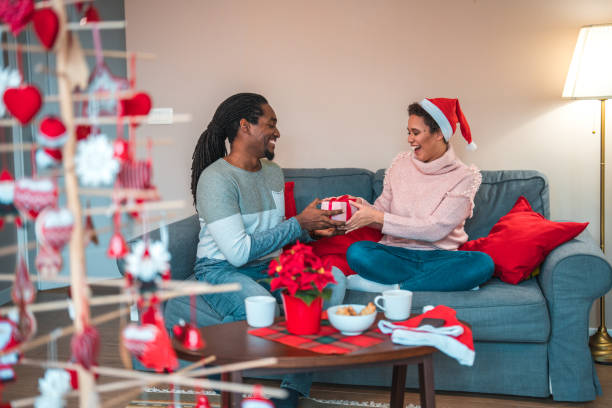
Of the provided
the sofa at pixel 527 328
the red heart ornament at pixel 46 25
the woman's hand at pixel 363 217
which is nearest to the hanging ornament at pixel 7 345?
the red heart ornament at pixel 46 25

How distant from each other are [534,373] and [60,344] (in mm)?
2268

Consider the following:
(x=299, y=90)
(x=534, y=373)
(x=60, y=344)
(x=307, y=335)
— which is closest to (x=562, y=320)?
(x=534, y=373)

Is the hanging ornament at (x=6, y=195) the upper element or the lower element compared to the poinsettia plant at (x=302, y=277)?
upper

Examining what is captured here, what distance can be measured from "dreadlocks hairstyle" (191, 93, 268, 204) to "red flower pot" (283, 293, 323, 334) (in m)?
0.98

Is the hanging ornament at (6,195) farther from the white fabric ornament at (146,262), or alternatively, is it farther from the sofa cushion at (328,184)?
the sofa cushion at (328,184)

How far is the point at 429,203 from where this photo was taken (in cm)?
277

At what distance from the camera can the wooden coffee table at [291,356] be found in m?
1.57

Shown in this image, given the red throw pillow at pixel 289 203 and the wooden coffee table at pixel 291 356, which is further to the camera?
the red throw pillow at pixel 289 203

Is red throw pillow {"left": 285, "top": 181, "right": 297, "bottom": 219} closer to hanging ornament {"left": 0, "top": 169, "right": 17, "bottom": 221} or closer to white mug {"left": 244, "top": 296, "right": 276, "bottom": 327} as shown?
white mug {"left": 244, "top": 296, "right": 276, "bottom": 327}

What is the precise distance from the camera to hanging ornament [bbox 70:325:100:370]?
0.83m

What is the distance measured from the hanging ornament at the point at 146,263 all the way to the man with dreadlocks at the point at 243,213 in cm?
137

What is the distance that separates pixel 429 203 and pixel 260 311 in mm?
1197

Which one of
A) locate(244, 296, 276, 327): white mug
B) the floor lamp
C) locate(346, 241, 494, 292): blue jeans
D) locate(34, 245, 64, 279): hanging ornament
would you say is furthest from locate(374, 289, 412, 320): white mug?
the floor lamp

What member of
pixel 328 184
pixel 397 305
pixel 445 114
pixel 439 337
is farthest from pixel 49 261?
pixel 328 184
